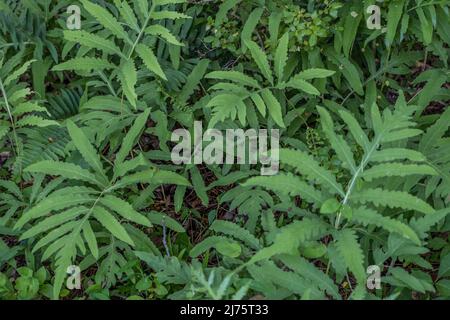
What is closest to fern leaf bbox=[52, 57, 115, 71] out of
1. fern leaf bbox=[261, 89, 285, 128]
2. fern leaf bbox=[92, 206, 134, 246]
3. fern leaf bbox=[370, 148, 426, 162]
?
fern leaf bbox=[92, 206, 134, 246]

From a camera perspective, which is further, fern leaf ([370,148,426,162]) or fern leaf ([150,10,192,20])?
fern leaf ([150,10,192,20])

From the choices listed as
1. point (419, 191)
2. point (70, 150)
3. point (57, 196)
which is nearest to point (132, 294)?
point (57, 196)

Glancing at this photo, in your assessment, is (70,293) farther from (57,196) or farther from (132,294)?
(57,196)

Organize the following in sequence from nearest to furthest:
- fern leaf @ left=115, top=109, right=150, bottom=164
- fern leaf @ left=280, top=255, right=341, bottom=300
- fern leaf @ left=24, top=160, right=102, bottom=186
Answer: fern leaf @ left=280, top=255, right=341, bottom=300
fern leaf @ left=24, top=160, right=102, bottom=186
fern leaf @ left=115, top=109, right=150, bottom=164

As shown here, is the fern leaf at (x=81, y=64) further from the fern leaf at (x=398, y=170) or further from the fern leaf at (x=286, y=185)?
the fern leaf at (x=398, y=170)

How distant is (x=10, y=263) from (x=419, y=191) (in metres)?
3.08

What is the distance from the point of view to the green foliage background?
12.1 ft

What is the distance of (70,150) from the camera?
4.63 m

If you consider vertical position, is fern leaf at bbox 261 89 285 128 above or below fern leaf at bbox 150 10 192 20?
below

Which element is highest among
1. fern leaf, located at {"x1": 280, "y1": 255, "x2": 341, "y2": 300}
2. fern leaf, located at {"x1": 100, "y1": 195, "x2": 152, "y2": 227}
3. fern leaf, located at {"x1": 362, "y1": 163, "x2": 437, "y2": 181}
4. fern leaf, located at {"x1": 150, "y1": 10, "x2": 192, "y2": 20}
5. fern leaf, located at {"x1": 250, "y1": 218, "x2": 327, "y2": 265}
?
fern leaf, located at {"x1": 150, "y1": 10, "x2": 192, "y2": 20}

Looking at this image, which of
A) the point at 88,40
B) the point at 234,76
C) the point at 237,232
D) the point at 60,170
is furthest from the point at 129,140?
the point at 237,232

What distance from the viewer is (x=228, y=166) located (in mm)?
4547

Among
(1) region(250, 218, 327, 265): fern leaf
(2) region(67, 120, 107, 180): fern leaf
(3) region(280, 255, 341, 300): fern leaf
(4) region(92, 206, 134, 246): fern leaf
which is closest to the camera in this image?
(1) region(250, 218, 327, 265): fern leaf

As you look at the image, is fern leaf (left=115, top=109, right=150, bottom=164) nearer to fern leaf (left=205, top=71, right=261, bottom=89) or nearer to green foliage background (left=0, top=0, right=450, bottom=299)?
green foliage background (left=0, top=0, right=450, bottom=299)
